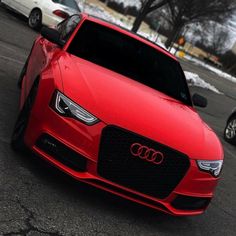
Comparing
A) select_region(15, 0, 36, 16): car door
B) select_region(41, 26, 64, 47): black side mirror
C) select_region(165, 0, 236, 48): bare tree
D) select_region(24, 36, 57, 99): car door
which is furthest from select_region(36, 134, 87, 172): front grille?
Result: select_region(165, 0, 236, 48): bare tree

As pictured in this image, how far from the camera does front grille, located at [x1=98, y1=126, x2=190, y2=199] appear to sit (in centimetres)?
482

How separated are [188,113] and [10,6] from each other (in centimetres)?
1567

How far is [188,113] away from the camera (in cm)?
602

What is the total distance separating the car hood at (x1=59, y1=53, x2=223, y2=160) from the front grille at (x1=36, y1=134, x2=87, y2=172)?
1.26 ft

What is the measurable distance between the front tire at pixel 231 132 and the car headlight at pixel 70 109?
7.59 meters

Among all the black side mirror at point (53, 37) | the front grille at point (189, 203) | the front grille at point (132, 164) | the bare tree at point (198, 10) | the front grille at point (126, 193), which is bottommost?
the bare tree at point (198, 10)

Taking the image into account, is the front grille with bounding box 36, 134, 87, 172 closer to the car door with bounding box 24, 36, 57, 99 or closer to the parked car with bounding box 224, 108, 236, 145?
the car door with bounding box 24, 36, 57, 99

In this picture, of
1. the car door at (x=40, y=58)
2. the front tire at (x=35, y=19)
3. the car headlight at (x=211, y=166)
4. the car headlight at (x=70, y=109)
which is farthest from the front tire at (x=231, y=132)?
the front tire at (x=35, y=19)

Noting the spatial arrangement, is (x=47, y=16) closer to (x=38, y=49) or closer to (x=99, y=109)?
(x=38, y=49)

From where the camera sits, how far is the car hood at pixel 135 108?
496 cm

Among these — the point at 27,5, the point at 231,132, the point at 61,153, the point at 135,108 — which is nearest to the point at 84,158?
the point at 61,153

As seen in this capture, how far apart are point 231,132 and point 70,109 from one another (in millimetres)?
7806

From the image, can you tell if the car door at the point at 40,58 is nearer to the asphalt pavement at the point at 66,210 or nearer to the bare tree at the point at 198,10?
the asphalt pavement at the point at 66,210

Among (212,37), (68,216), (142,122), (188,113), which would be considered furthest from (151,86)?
(212,37)
